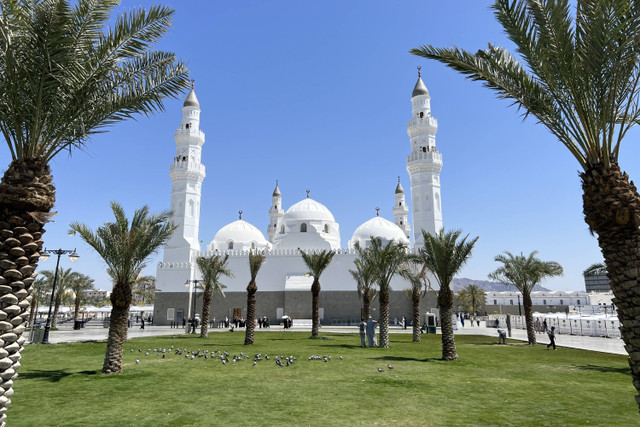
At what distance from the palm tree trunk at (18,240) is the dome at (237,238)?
4377 cm

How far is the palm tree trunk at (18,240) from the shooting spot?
17.9 ft

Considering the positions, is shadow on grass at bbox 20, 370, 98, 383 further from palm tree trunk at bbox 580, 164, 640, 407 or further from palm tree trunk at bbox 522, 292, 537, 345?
palm tree trunk at bbox 522, 292, 537, 345

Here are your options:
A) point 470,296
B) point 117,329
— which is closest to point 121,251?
point 117,329

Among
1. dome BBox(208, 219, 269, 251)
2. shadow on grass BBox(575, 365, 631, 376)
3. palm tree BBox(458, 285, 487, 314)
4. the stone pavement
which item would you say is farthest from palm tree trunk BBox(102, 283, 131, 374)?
palm tree BBox(458, 285, 487, 314)

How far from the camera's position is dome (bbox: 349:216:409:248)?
1869 inches

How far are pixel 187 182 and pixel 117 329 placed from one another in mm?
31782

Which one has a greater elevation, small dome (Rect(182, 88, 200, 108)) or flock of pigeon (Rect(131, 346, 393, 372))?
small dome (Rect(182, 88, 200, 108))

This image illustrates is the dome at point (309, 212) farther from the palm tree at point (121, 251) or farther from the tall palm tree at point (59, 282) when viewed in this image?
the palm tree at point (121, 251)

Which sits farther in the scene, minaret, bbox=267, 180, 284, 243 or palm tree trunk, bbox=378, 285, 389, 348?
minaret, bbox=267, 180, 284, 243

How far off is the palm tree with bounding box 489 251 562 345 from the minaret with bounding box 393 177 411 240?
112ft

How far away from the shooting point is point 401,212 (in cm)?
5753

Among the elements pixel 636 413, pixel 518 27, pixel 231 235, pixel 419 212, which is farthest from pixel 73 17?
pixel 231 235

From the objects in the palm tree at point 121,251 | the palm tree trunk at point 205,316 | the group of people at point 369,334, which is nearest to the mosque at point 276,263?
the palm tree trunk at point 205,316

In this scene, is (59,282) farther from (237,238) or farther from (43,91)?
(43,91)
